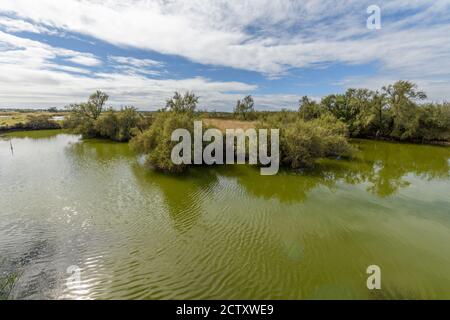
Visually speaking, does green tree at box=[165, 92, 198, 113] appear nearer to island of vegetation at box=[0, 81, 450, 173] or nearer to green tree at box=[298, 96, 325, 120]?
island of vegetation at box=[0, 81, 450, 173]

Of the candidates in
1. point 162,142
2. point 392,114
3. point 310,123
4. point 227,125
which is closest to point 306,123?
point 310,123

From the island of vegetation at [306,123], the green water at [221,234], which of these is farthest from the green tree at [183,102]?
the green water at [221,234]

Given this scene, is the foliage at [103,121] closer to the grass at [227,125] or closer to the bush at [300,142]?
the grass at [227,125]

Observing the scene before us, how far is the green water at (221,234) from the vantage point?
870 centimetres

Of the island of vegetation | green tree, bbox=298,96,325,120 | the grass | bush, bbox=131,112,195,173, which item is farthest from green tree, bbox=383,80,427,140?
bush, bbox=131,112,195,173

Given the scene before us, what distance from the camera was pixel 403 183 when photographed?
20531 millimetres

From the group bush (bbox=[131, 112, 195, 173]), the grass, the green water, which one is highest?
the grass

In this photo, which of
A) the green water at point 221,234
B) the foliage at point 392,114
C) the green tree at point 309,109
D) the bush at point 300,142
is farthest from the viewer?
the green tree at point 309,109

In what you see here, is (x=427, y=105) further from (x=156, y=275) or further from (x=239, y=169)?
(x=156, y=275)

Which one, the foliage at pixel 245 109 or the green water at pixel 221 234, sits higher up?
the foliage at pixel 245 109

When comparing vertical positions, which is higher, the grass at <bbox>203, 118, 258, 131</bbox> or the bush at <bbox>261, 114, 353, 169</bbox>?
the grass at <bbox>203, 118, 258, 131</bbox>

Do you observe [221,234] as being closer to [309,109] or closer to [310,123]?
[310,123]

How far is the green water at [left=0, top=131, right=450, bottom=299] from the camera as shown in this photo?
343 inches

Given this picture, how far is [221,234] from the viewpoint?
471 inches
